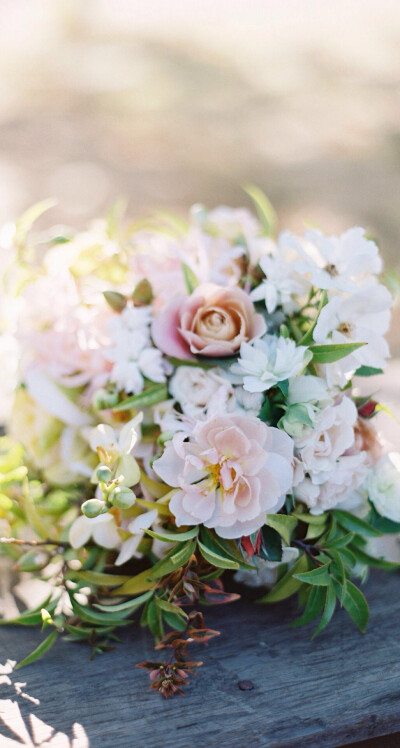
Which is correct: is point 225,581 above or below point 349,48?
above

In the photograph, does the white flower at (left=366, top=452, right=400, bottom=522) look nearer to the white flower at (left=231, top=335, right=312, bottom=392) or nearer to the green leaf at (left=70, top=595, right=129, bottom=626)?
the white flower at (left=231, top=335, right=312, bottom=392)

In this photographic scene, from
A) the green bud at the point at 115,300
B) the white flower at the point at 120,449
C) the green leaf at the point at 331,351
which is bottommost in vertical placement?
the white flower at the point at 120,449

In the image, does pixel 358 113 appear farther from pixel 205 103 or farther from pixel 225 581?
pixel 225 581

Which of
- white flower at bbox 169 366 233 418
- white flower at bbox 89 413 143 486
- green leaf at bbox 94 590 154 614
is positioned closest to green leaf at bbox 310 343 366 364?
white flower at bbox 169 366 233 418

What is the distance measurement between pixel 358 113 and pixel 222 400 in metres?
4.29

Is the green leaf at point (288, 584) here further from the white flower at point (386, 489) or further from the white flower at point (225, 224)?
the white flower at point (225, 224)

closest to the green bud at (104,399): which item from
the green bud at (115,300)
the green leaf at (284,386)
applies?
the green bud at (115,300)

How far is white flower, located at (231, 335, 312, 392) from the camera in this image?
83 cm

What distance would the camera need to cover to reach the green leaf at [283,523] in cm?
82

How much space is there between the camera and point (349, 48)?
529cm

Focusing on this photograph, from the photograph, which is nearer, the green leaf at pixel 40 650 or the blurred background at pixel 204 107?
the green leaf at pixel 40 650

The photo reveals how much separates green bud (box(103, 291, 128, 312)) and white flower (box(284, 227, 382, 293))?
229mm

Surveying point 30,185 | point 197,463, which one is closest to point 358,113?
point 30,185

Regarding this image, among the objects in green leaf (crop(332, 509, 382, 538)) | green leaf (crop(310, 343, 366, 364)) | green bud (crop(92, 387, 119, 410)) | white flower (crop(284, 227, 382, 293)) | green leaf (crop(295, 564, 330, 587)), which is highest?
white flower (crop(284, 227, 382, 293))
